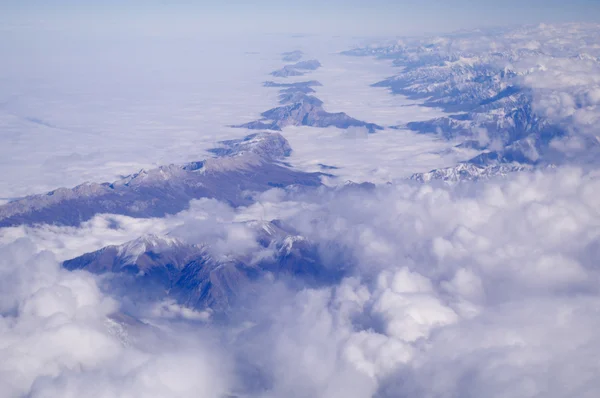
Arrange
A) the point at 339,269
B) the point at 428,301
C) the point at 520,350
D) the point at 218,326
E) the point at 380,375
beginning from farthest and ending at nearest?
the point at 339,269, the point at 218,326, the point at 428,301, the point at 380,375, the point at 520,350

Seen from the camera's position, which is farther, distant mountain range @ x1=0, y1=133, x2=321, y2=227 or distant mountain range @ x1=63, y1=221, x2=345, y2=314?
distant mountain range @ x1=0, y1=133, x2=321, y2=227

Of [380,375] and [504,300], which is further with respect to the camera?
[504,300]

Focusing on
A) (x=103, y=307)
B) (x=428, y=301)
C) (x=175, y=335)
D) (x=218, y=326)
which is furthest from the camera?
(x=218, y=326)

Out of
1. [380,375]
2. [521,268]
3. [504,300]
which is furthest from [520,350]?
[521,268]

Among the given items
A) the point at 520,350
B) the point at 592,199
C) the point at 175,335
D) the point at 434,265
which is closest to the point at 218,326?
the point at 175,335

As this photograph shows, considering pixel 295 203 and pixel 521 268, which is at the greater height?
pixel 521 268

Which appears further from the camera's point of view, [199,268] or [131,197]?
[131,197]

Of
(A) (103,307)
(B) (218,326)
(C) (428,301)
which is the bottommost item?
(B) (218,326)

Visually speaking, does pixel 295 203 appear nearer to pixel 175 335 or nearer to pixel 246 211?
pixel 246 211

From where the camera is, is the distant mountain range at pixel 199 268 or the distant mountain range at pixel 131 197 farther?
the distant mountain range at pixel 131 197

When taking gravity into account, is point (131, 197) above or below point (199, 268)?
above
